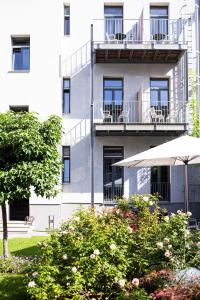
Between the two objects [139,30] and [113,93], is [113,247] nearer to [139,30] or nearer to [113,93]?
[113,93]

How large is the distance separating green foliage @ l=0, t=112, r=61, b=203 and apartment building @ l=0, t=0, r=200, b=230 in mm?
7015

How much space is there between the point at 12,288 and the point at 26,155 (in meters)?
3.64

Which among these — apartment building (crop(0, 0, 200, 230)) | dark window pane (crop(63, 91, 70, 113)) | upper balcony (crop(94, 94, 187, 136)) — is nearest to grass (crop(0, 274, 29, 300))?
apartment building (crop(0, 0, 200, 230))

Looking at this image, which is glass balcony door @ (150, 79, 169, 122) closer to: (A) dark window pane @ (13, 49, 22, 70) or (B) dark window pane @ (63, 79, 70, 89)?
(B) dark window pane @ (63, 79, 70, 89)

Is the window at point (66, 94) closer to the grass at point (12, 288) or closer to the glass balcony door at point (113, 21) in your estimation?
the glass balcony door at point (113, 21)

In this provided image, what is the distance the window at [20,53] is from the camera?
58.3 feet

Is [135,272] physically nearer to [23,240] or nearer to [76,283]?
[76,283]

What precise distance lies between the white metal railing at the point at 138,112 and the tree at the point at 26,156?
24.5 feet

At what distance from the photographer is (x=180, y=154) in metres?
7.92

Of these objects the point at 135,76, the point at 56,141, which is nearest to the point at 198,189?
the point at 135,76

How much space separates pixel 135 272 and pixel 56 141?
4985 mm

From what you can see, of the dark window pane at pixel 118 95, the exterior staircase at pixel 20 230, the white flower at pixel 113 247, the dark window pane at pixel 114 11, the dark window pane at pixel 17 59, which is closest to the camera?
the white flower at pixel 113 247

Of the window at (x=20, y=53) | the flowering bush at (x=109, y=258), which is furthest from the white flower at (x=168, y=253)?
the window at (x=20, y=53)

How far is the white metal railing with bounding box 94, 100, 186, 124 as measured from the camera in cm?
1702
